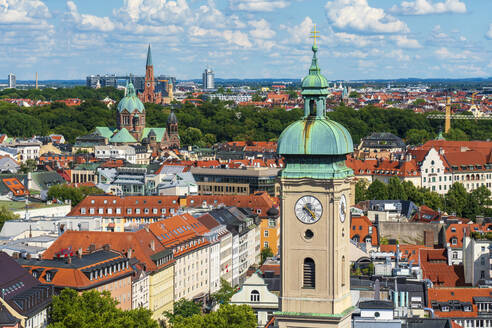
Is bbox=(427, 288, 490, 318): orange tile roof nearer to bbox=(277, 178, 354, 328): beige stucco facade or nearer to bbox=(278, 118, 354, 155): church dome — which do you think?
bbox=(277, 178, 354, 328): beige stucco facade

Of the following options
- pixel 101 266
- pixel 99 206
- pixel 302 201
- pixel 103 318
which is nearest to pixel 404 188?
pixel 99 206

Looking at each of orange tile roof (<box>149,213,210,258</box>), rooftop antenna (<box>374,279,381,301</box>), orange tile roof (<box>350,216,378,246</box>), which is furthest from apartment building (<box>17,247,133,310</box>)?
orange tile roof (<box>350,216,378,246</box>)

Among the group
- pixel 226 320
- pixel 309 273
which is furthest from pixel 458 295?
pixel 309 273

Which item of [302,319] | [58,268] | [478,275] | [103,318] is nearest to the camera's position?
[302,319]

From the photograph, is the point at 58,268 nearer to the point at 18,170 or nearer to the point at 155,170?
the point at 155,170

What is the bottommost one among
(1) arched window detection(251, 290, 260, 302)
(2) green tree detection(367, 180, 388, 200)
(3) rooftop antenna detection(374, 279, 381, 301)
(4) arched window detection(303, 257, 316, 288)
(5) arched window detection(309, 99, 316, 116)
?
(2) green tree detection(367, 180, 388, 200)

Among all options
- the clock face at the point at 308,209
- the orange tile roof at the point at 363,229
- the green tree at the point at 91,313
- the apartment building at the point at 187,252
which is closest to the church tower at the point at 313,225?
the clock face at the point at 308,209

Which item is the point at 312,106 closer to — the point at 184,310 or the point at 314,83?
the point at 314,83
